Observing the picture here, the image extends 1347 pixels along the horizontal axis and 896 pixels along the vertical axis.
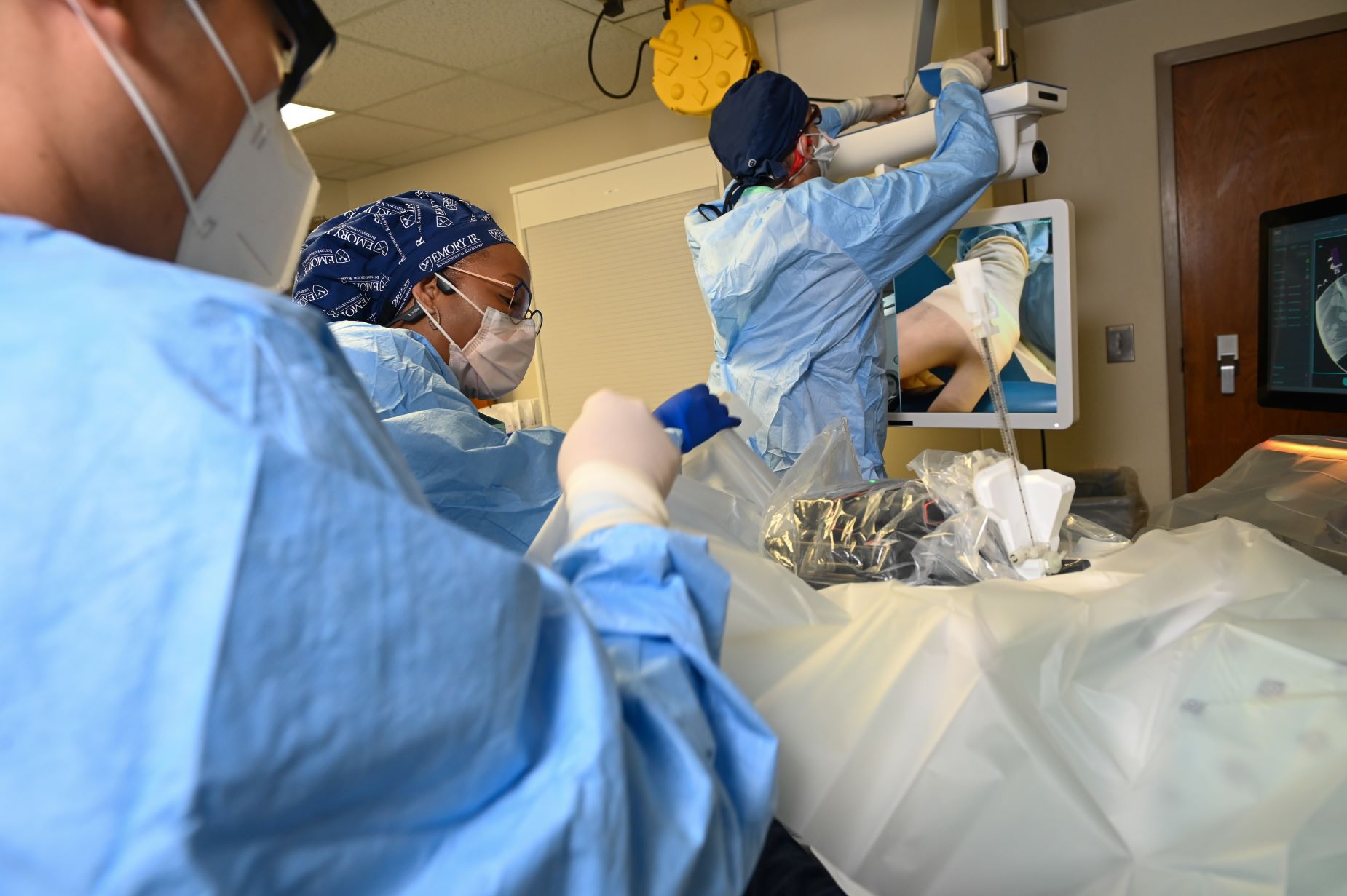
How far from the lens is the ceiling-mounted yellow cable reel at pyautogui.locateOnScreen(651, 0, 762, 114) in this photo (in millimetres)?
2322

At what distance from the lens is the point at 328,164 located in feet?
12.5

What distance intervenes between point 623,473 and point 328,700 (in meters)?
0.24

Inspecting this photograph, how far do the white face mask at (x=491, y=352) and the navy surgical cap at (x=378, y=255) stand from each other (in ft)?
0.15

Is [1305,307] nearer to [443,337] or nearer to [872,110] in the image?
[872,110]

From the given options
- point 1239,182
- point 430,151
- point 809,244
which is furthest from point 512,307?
point 430,151

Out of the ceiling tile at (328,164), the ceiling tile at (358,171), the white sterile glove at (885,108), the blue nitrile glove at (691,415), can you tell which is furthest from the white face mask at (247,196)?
the ceiling tile at (358,171)

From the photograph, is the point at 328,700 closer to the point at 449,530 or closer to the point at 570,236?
the point at 449,530

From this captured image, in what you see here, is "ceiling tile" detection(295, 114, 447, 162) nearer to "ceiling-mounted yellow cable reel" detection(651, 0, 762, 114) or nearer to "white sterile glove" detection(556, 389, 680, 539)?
"ceiling-mounted yellow cable reel" detection(651, 0, 762, 114)

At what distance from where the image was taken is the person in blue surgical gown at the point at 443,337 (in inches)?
42.5

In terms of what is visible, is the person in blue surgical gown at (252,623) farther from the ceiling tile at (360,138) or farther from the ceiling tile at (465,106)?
the ceiling tile at (360,138)

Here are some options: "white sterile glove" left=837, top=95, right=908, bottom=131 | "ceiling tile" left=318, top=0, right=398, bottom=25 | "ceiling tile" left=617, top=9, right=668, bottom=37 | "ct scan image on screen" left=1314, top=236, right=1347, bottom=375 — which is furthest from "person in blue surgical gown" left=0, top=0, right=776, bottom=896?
"ceiling tile" left=617, top=9, right=668, bottom=37

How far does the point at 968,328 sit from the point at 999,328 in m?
0.12

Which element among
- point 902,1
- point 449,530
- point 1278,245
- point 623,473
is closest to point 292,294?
point 623,473

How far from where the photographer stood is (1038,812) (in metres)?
0.57
